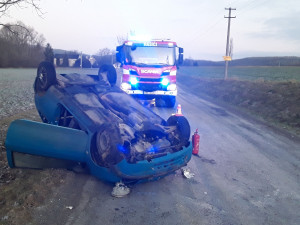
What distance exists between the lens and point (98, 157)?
13.9ft

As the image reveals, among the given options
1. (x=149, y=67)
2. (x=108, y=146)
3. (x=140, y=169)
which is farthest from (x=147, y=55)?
(x=140, y=169)

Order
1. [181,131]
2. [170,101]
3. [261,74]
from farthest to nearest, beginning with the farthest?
[261,74] < [170,101] < [181,131]

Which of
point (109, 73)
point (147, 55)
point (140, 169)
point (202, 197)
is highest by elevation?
point (147, 55)

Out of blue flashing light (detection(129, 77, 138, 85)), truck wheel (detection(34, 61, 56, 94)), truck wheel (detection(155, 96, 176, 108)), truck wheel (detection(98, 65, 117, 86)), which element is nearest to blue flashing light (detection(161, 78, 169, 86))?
truck wheel (detection(155, 96, 176, 108))

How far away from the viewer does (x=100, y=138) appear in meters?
4.18

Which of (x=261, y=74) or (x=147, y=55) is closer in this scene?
(x=147, y=55)

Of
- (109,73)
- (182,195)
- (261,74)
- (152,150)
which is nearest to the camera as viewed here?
(182,195)

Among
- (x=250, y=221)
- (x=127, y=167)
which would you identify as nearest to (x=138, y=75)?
(x=127, y=167)

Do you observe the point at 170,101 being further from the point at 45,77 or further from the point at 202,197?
the point at 202,197

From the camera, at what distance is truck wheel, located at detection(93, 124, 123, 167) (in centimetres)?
396

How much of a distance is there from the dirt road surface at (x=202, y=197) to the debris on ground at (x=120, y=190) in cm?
7

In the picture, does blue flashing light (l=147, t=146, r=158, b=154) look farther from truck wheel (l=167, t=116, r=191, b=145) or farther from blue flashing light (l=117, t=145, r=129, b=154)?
truck wheel (l=167, t=116, r=191, b=145)

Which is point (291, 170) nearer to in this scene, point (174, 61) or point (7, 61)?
point (174, 61)

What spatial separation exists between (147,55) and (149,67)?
1.84 feet
